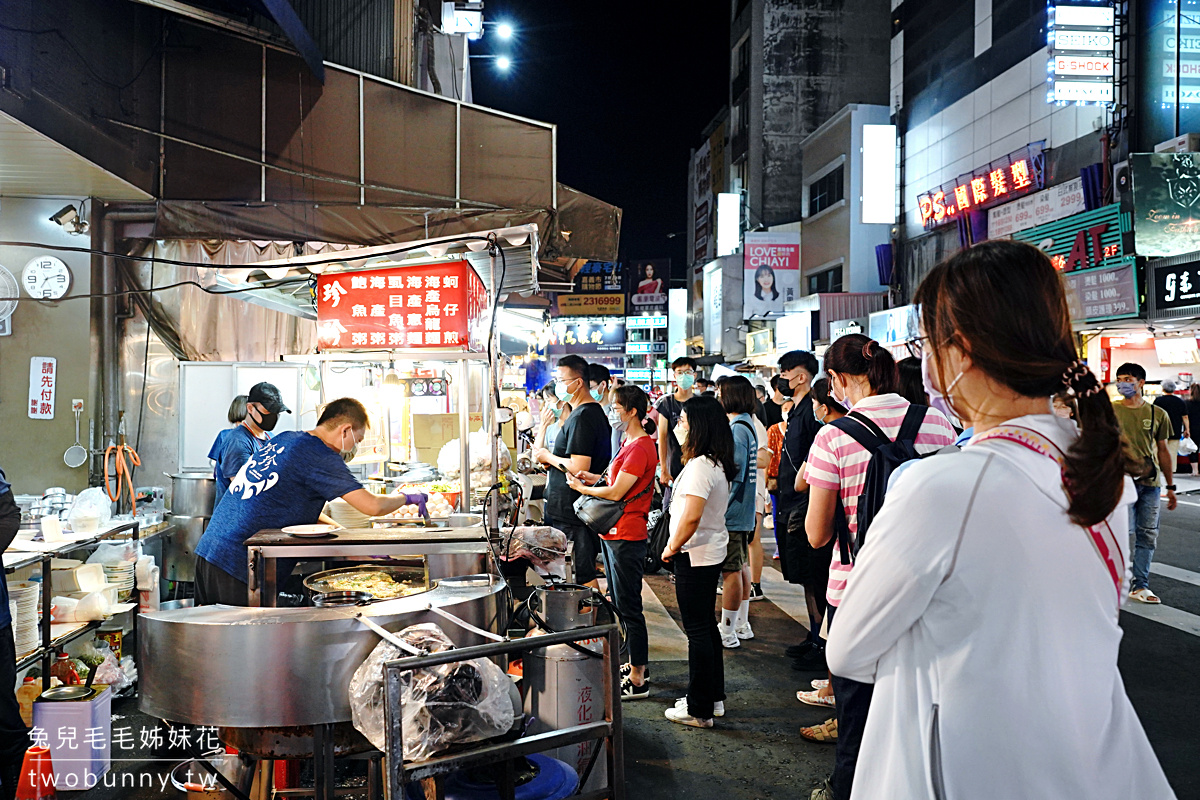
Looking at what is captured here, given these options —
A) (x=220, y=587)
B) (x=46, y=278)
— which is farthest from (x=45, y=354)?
(x=220, y=587)

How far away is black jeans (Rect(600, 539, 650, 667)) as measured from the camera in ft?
19.1

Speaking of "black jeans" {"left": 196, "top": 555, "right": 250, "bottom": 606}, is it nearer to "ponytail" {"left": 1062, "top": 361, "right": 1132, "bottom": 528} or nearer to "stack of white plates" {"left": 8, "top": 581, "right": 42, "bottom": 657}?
"stack of white plates" {"left": 8, "top": 581, "right": 42, "bottom": 657}

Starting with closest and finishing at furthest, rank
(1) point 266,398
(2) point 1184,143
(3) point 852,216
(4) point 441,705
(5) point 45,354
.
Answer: (4) point 441,705 < (1) point 266,398 < (5) point 45,354 < (2) point 1184,143 < (3) point 852,216

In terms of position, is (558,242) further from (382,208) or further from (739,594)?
(739,594)

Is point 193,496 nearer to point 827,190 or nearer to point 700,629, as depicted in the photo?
point 700,629

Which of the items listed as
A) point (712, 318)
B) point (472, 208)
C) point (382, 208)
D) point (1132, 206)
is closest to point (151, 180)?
point (382, 208)

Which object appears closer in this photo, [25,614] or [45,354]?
[25,614]

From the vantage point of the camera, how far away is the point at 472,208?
10078mm

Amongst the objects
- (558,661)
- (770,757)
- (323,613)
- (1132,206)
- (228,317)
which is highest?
(1132,206)

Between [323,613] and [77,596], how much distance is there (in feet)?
12.5

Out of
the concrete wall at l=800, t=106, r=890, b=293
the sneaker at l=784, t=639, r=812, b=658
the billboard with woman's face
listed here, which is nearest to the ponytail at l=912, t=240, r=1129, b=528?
the sneaker at l=784, t=639, r=812, b=658

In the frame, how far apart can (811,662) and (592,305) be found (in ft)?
135

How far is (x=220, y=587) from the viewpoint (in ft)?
14.7

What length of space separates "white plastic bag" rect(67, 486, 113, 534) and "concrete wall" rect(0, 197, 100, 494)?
242 centimetres
